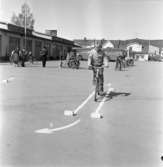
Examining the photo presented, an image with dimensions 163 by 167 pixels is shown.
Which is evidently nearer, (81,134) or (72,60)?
(81,134)

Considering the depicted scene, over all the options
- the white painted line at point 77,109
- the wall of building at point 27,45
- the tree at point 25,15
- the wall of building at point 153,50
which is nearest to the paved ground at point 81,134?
the white painted line at point 77,109

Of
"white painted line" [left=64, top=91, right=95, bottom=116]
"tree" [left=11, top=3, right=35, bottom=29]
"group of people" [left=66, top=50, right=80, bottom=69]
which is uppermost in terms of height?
"tree" [left=11, top=3, right=35, bottom=29]

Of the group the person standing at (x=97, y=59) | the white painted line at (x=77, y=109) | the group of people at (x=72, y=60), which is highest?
the person standing at (x=97, y=59)

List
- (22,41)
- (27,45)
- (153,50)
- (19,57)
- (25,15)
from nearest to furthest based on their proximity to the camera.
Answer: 1. (25,15)
2. (19,57)
3. (22,41)
4. (27,45)
5. (153,50)

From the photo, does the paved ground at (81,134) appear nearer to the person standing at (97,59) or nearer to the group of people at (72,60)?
the person standing at (97,59)

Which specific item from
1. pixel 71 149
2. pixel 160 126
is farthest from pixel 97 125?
pixel 71 149

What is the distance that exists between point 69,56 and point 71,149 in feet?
71.3

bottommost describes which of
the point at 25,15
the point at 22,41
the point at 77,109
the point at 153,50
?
the point at 77,109

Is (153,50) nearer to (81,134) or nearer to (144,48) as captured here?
(144,48)

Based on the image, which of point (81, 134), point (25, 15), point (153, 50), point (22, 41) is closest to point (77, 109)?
point (81, 134)

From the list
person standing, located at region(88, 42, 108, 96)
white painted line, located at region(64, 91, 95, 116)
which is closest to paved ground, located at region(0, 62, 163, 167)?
white painted line, located at region(64, 91, 95, 116)

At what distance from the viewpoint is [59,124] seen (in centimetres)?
682

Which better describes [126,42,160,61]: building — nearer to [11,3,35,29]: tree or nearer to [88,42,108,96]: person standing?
[11,3,35,29]: tree

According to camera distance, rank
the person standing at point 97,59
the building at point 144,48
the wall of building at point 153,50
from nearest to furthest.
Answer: the person standing at point 97,59 → the building at point 144,48 → the wall of building at point 153,50
